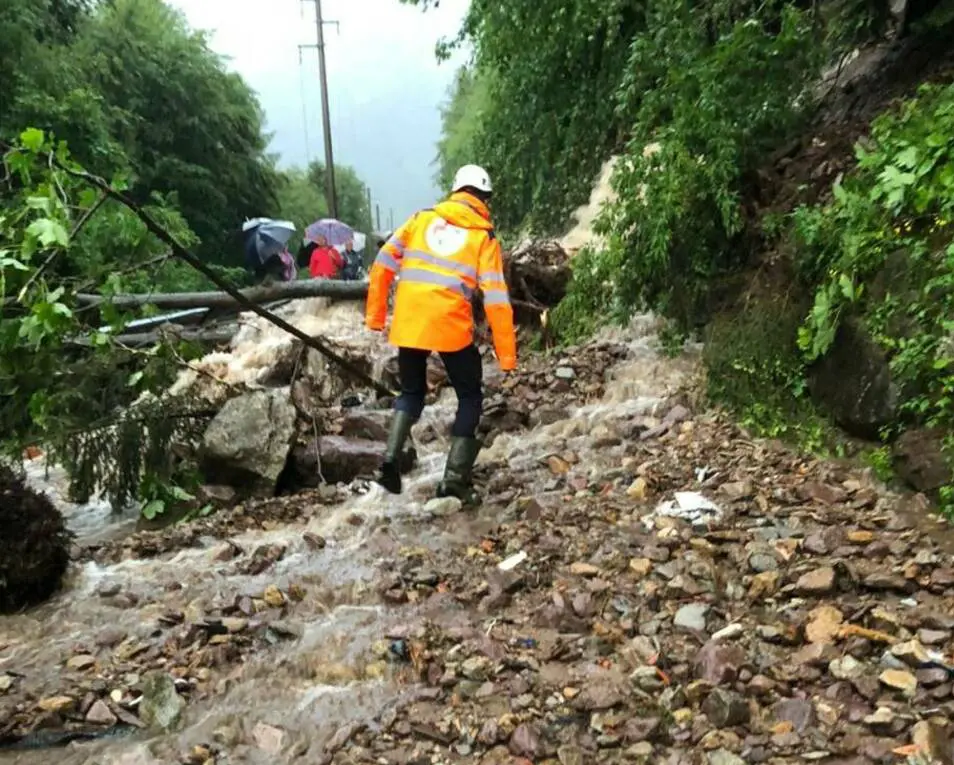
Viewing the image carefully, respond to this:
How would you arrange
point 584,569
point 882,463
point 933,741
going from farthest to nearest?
point 882,463 < point 584,569 < point 933,741

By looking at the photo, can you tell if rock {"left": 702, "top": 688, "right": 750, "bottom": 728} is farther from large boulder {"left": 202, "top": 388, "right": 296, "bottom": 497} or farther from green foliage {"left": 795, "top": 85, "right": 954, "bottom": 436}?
large boulder {"left": 202, "top": 388, "right": 296, "bottom": 497}

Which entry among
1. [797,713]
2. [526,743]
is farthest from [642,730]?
[797,713]

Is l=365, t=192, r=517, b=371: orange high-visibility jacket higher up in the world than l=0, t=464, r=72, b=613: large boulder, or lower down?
higher up

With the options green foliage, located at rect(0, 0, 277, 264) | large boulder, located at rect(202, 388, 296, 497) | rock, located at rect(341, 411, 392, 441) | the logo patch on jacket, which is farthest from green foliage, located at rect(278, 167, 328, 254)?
the logo patch on jacket

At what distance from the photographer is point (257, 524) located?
5.69 meters

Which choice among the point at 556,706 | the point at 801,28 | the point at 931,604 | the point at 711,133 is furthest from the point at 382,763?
the point at 801,28

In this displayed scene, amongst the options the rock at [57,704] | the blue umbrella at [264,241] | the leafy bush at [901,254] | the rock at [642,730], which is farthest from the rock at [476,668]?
the blue umbrella at [264,241]

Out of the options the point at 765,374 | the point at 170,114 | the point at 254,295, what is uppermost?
the point at 170,114

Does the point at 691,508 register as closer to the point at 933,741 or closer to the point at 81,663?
the point at 933,741

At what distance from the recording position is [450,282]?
195 inches

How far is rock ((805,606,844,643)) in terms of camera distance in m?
3.12

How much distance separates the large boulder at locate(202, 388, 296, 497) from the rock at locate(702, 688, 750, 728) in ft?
14.4

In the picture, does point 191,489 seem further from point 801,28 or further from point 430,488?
point 801,28

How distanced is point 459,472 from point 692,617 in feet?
7.27
